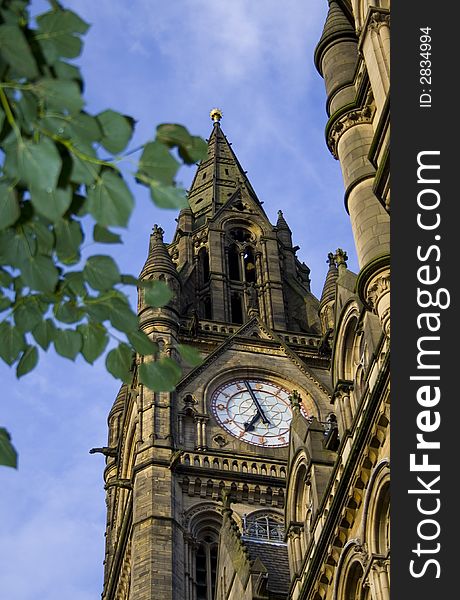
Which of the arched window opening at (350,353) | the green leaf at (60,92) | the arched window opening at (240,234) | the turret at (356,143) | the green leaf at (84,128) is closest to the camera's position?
the green leaf at (60,92)

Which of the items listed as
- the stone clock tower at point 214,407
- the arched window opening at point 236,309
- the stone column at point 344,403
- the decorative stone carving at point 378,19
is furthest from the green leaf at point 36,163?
the arched window opening at point 236,309

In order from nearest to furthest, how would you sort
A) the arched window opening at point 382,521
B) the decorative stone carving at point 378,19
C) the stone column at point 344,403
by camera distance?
the arched window opening at point 382,521, the decorative stone carving at point 378,19, the stone column at point 344,403

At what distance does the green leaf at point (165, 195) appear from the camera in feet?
16.3

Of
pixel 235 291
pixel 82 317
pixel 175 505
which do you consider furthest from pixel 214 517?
pixel 82 317

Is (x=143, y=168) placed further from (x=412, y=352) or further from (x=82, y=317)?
(x=412, y=352)

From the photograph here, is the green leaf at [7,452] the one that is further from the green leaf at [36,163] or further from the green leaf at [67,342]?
the green leaf at [36,163]

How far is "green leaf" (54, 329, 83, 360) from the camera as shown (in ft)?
17.7

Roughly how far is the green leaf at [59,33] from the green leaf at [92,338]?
118cm

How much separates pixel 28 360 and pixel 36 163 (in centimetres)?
119

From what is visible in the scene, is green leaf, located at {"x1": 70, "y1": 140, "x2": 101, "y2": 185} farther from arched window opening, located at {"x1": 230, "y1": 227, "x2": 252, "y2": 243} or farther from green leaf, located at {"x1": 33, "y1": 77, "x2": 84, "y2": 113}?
arched window opening, located at {"x1": 230, "y1": 227, "x2": 252, "y2": 243}

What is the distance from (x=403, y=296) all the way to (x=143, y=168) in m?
5.99

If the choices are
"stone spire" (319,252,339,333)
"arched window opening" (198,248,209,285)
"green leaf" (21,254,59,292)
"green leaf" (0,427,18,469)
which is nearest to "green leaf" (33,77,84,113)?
"green leaf" (21,254,59,292)

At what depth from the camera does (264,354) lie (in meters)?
43.7

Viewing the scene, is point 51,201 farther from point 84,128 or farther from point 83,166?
point 84,128
